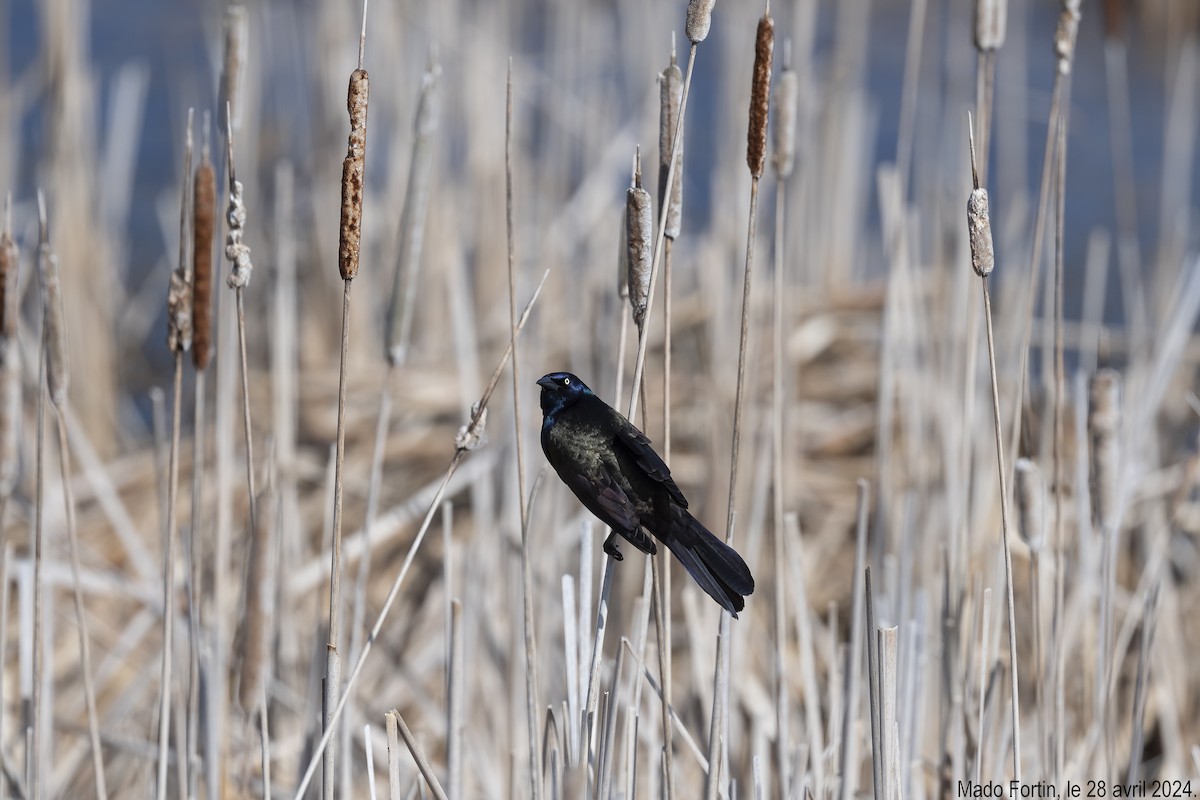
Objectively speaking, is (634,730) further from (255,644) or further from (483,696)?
(483,696)

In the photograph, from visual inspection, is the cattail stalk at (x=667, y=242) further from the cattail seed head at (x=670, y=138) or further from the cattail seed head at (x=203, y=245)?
the cattail seed head at (x=203, y=245)

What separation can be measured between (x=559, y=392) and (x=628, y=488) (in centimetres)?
8

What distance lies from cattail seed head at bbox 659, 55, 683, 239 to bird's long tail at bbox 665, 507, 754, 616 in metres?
0.24

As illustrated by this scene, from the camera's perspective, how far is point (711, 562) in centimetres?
80

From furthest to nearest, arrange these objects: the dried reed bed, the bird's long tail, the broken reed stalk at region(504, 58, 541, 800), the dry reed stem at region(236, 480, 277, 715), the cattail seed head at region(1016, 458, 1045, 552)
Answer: the dried reed bed → the cattail seed head at region(1016, 458, 1045, 552) → the dry reed stem at region(236, 480, 277, 715) → the broken reed stalk at region(504, 58, 541, 800) → the bird's long tail

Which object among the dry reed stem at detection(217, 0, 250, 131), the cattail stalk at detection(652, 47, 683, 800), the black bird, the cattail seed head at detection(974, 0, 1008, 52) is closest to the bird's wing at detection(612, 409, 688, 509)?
the black bird

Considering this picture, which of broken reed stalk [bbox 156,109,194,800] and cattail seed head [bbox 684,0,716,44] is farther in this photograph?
broken reed stalk [bbox 156,109,194,800]

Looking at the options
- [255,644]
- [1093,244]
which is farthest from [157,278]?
[255,644]

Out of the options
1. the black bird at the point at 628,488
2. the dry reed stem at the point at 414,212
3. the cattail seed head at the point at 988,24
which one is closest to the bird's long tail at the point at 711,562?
the black bird at the point at 628,488

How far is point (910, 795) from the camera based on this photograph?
1315 millimetres

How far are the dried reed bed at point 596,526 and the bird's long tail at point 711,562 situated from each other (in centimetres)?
17

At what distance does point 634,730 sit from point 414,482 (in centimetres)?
160

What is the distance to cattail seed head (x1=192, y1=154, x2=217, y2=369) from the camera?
0.96 metres

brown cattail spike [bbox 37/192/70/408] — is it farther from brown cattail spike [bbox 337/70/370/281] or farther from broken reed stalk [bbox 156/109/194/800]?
brown cattail spike [bbox 337/70/370/281]
